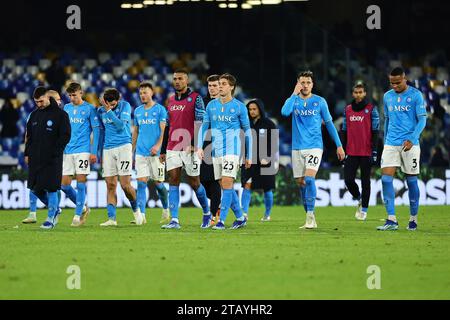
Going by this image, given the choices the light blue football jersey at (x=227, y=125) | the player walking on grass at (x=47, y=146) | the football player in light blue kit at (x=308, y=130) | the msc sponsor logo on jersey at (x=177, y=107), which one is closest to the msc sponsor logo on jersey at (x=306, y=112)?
the football player in light blue kit at (x=308, y=130)

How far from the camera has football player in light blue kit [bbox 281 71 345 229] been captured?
14773mm

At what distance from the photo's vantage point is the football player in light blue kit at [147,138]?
16.5 metres

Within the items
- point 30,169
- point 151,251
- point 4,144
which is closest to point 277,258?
point 151,251

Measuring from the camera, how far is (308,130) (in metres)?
14.9

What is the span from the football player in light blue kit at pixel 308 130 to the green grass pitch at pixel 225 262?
0.69m

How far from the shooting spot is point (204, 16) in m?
30.8

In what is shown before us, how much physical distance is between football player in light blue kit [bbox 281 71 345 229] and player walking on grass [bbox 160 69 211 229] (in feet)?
4.53

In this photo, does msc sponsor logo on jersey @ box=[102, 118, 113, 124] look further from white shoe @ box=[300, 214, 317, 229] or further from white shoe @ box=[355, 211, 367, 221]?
white shoe @ box=[355, 211, 367, 221]

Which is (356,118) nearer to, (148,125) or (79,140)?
(148,125)

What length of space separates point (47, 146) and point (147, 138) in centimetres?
247

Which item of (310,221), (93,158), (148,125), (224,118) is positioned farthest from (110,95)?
(310,221)

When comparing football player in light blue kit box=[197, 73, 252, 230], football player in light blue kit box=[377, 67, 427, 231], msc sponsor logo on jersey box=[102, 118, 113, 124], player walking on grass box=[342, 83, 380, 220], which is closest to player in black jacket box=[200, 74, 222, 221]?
football player in light blue kit box=[197, 73, 252, 230]

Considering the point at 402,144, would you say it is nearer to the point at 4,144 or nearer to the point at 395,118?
the point at 395,118

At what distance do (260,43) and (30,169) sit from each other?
16.5 m
